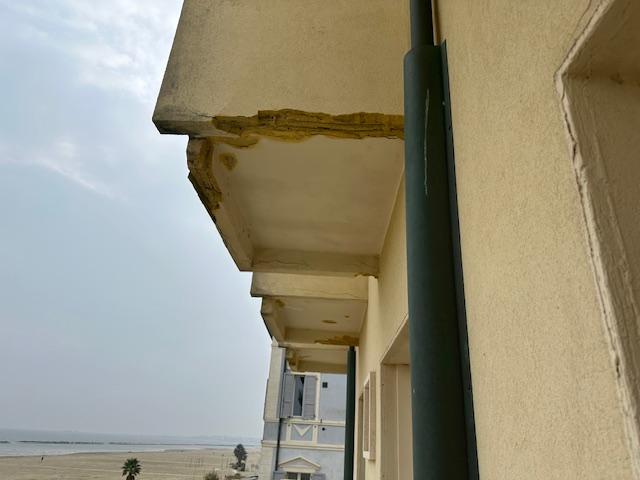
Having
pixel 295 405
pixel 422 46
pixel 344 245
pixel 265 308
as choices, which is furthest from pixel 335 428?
pixel 422 46

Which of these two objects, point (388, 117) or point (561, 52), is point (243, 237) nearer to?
point (388, 117)

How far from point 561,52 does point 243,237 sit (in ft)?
7.24

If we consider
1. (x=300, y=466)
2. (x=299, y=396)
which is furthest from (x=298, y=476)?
(x=299, y=396)

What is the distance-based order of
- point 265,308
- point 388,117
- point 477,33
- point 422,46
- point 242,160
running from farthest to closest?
1. point 265,308
2. point 242,160
3. point 388,117
4. point 422,46
5. point 477,33

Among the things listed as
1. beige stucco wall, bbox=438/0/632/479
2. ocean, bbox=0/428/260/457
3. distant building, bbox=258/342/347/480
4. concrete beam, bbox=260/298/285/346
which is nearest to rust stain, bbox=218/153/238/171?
beige stucco wall, bbox=438/0/632/479

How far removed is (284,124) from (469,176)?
2.93 ft

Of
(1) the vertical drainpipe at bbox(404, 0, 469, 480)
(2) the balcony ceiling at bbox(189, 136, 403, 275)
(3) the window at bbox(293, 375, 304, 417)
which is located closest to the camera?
(1) the vertical drainpipe at bbox(404, 0, 469, 480)

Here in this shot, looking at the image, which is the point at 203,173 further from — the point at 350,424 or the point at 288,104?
the point at 350,424

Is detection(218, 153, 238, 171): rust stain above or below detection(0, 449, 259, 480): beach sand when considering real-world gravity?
above

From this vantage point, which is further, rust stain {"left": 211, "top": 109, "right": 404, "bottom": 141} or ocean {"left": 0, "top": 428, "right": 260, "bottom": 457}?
ocean {"left": 0, "top": 428, "right": 260, "bottom": 457}

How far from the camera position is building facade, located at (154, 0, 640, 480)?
51 cm

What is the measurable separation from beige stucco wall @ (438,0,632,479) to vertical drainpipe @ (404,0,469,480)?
60mm

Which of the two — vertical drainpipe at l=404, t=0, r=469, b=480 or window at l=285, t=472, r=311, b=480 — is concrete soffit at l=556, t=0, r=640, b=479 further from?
window at l=285, t=472, r=311, b=480

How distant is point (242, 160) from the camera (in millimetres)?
2000
